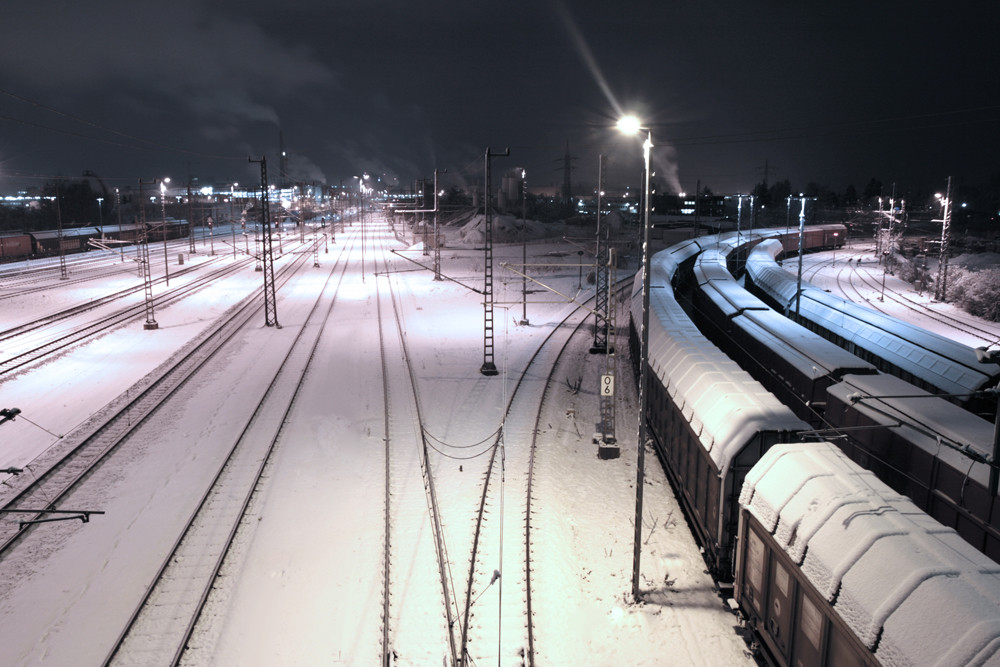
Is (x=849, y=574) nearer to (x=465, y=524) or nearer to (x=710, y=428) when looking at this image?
(x=710, y=428)

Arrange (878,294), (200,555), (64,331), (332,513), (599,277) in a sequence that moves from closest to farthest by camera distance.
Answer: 1. (200,555)
2. (332,513)
3. (599,277)
4. (64,331)
5. (878,294)

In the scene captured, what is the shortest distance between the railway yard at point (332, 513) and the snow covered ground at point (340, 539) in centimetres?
5

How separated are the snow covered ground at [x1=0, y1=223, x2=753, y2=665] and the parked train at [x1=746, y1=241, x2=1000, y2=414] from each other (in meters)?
5.98

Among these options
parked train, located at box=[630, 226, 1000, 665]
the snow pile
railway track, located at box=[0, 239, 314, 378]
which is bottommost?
railway track, located at box=[0, 239, 314, 378]

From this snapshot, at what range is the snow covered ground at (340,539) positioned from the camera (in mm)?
9828

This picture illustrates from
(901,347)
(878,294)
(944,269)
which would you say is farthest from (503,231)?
(901,347)

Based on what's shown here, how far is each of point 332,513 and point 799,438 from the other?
925 cm

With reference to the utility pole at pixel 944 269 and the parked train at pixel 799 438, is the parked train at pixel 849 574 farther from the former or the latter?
the utility pole at pixel 944 269

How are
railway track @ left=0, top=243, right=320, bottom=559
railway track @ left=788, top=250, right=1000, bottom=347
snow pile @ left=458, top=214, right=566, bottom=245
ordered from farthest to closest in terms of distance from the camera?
snow pile @ left=458, top=214, right=566, bottom=245, railway track @ left=788, top=250, right=1000, bottom=347, railway track @ left=0, top=243, right=320, bottom=559

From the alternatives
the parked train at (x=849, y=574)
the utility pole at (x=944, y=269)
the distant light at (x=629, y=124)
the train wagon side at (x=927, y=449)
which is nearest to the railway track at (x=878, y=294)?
the utility pole at (x=944, y=269)

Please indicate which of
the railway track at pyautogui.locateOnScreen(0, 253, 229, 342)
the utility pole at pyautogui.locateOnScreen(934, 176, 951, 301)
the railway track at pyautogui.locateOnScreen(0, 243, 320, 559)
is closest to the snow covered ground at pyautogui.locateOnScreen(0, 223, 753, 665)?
the railway track at pyautogui.locateOnScreen(0, 243, 320, 559)

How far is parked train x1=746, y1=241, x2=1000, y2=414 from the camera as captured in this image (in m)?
14.8

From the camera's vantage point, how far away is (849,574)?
22.2 ft

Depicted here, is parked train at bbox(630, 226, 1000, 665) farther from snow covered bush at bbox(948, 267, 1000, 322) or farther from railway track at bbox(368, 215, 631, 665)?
snow covered bush at bbox(948, 267, 1000, 322)
